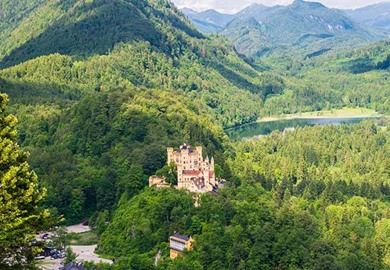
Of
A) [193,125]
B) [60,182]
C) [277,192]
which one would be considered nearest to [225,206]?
[277,192]

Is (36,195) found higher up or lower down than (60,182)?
higher up

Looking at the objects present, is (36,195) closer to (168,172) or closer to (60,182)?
(168,172)

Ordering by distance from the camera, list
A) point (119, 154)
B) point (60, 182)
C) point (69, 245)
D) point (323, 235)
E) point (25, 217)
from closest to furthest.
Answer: point (25, 217) → point (323, 235) → point (69, 245) → point (60, 182) → point (119, 154)

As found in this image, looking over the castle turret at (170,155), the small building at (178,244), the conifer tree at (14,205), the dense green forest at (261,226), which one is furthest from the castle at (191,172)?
the conifer tree at (14,205)

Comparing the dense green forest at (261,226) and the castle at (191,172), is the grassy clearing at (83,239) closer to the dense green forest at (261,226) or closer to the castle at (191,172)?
the dense green forest at (261,226)

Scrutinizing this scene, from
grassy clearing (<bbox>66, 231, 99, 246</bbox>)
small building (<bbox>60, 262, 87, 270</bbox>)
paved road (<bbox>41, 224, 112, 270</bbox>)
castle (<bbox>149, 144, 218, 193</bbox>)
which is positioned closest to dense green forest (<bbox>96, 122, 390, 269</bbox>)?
paved road (<bbox>41, 224, 112, 270</bbox>)

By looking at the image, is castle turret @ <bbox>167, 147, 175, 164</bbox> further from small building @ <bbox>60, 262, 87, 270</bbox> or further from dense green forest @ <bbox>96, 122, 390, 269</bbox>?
small building @ <bbox>60, 262, 87, 270</bbox>

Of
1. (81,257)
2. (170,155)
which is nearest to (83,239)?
(81,257)
